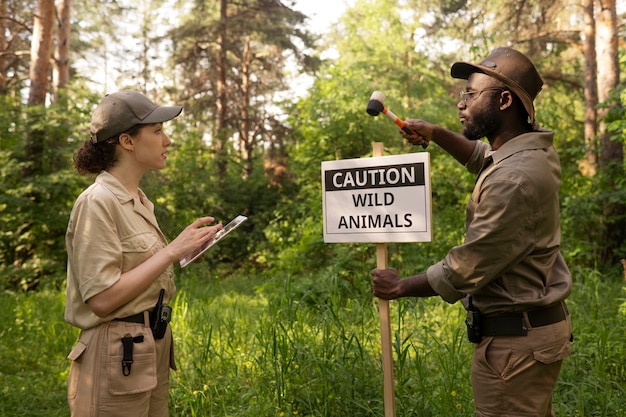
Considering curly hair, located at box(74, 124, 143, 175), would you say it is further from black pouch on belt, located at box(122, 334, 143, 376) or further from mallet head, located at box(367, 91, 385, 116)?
mallet head, located at box(367, 91, 385, 116)

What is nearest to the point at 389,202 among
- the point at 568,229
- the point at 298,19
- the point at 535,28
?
the point at 568,229

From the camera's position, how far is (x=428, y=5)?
63.6 ft

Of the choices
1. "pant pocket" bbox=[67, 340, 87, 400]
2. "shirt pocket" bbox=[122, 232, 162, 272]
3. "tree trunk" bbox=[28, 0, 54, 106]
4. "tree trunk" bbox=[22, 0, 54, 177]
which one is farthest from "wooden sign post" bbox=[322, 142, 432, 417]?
"tree trunk" bbox=[28, 0, 54, 106]

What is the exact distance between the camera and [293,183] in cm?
1543

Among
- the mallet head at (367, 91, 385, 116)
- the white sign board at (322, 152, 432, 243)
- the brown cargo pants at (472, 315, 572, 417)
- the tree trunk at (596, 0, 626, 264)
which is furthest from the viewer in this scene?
the tree trunk at (596, 0, 626, 264)

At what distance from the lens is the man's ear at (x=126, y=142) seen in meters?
2.40

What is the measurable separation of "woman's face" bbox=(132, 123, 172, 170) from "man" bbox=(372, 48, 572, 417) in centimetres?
130

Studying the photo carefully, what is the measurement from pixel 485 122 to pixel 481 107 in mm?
68

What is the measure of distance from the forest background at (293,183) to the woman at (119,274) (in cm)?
156

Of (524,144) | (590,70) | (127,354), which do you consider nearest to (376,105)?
(524,144)

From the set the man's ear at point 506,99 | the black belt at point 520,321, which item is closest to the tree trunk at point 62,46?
the man's ear at point 506,99

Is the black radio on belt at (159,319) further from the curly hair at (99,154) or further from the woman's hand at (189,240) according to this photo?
the curly hair at (99,154)

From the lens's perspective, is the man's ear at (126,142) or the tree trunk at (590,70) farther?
the tree trunk at (590,70)

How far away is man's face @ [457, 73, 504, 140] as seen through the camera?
2.44 m
